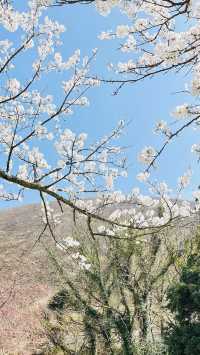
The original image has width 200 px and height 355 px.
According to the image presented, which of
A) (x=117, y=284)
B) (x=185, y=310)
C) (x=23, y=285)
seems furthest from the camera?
(x=23, y=285)

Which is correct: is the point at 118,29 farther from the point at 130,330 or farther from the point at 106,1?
the point at 130,330

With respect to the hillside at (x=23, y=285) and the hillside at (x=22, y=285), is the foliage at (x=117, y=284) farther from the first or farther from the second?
the hillside at (x=22, y=285)

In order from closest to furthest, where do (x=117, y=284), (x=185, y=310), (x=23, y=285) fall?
(x=185, y=310) < (x=117, y=284) < (x=23, y=285)

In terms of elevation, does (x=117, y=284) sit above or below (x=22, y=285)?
below

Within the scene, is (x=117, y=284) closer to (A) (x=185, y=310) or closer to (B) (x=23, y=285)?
(A) (x=185, y=310)

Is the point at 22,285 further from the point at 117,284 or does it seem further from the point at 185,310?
the point at 185,310

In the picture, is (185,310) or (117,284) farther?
(117,284)

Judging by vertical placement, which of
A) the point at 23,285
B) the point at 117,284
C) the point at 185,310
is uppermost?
the point at 23,285

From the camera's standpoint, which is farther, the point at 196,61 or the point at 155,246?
the point at 155,246

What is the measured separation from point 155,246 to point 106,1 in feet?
36.8

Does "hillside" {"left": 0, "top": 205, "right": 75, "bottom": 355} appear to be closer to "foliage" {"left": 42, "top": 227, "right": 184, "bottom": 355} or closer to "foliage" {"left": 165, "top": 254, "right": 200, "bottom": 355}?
"foliage" {"left": 42, "top": 227, "right": 184, "bottom": 355}

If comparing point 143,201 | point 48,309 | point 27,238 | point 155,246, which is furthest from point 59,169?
point 27,238

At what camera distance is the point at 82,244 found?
13422mm

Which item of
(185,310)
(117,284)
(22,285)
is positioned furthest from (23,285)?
(185,310)
